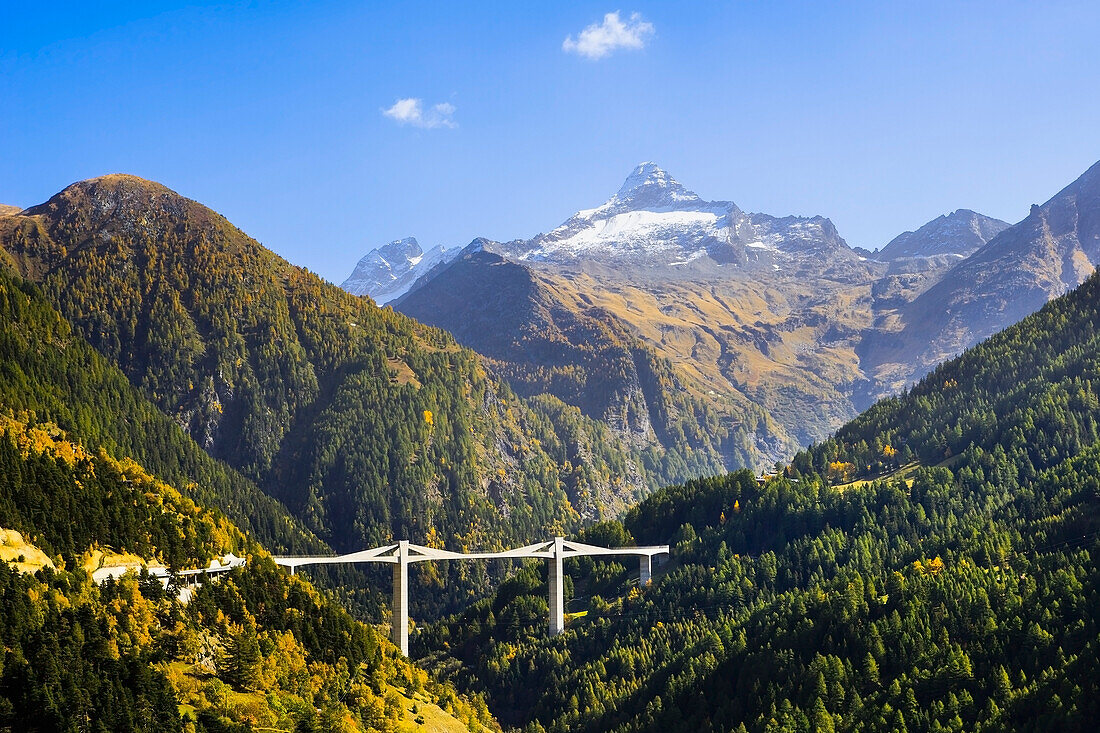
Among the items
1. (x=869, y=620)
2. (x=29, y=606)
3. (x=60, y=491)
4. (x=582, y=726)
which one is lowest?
(x=582, y=726)

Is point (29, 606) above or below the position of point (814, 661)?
above

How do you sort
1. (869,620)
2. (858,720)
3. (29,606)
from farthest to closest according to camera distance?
(869,620) < (858,720) < (29,606)

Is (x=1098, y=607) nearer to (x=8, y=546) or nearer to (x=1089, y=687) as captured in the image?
(x=1089, y=687)

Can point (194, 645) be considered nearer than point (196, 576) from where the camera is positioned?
Yes

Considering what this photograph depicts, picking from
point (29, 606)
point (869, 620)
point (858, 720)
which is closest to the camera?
point (29, 606)

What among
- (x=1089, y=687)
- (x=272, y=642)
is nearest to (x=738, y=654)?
(x=1089, y=687)

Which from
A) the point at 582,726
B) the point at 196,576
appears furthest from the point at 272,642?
the point at 582,726
